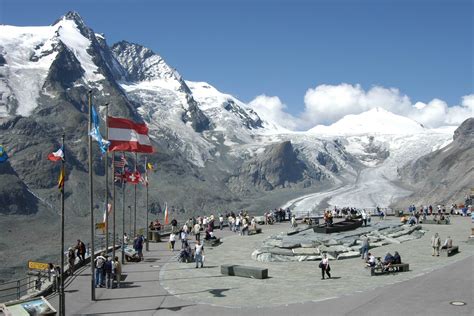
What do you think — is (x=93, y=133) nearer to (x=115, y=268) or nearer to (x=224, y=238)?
(x=115, y=268)

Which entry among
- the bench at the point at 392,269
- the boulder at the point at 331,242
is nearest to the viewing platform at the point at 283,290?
the bench at the point at 392,269

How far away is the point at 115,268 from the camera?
25609 millimetres

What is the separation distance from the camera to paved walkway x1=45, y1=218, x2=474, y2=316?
20312 mm

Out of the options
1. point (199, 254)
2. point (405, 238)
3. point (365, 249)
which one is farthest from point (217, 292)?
point (405, 238)

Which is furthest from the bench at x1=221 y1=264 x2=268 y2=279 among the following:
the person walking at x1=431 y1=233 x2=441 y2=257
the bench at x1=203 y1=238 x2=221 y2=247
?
the bench at x1=203 y1=238 x2=221 y2=247

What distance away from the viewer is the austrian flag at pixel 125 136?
25891mm

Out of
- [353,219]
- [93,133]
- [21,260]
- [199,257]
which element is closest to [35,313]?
[93,133]

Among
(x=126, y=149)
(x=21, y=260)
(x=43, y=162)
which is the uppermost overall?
(x=43, y=162)

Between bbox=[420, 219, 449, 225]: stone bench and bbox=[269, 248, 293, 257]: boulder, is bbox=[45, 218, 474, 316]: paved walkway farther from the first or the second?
bbox=[420, 219, 449, 225]: stone bench

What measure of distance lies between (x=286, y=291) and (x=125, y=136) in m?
10.9

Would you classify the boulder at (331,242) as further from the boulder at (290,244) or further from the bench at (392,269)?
the bench at (392,269)

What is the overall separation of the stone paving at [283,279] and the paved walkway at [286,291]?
0.04 metres

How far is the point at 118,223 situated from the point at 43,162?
55.6 meters

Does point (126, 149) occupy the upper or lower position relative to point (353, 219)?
upper
